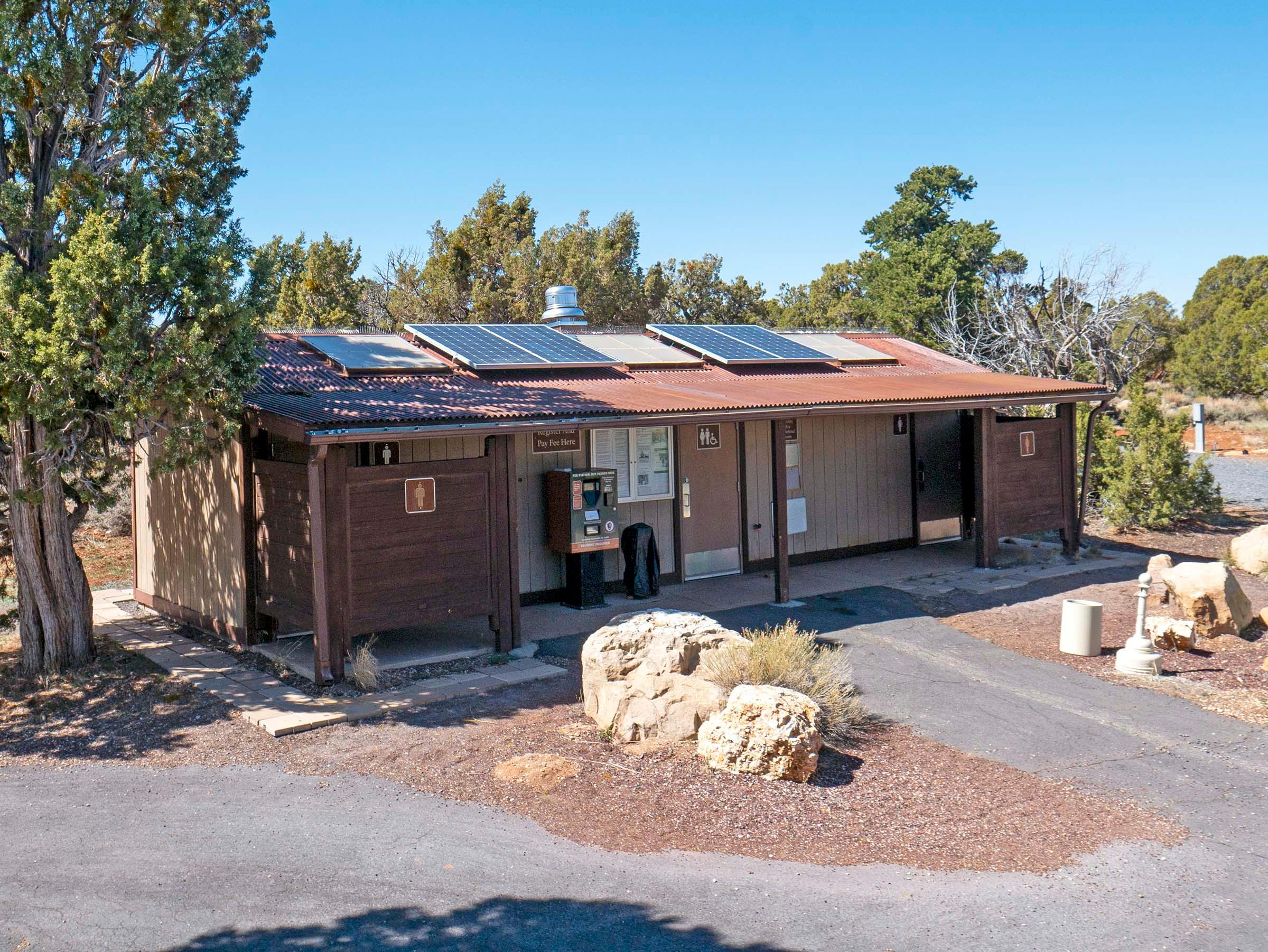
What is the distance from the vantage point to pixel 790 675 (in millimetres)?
7469

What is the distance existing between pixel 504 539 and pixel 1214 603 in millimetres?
6943

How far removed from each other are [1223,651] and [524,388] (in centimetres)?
734

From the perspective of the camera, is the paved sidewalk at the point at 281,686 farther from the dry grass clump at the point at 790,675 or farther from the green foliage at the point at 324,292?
the green foliage at the point at 324,292

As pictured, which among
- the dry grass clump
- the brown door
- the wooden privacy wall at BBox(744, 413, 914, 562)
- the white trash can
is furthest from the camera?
the wooden privacy wall at BBox(744, 413, 914, 562)

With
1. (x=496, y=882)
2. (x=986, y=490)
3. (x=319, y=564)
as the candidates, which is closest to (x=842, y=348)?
(x=986, y=490)

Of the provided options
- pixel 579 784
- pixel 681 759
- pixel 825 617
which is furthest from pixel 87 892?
pixel 825 617

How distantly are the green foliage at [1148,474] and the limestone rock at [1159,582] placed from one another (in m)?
4.93

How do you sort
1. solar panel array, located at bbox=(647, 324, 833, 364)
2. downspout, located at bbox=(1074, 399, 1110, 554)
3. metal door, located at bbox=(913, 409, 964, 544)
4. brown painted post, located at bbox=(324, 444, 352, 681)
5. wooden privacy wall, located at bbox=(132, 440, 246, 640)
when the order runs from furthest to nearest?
metal door, located at bbox=(913, 409, 964, 544) → downspout, located at bbox=(1074, 399, 1110, 554) → solar panel array, located at bbox=(647, 324, 833, 364) → wooden privacy wall, located at bbox=(132, 440, 246, 640) → brown painted post, located at bbox=(324, 444, 352, 681)

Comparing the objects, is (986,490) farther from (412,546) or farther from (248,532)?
(248,532)

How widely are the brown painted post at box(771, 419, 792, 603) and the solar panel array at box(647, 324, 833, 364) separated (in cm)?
264

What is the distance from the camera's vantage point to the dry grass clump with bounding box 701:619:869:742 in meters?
7.38

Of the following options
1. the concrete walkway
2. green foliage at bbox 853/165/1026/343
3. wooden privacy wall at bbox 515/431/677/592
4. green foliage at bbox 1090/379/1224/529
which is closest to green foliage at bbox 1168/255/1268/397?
green foliage at bbox 853/165/1026/343

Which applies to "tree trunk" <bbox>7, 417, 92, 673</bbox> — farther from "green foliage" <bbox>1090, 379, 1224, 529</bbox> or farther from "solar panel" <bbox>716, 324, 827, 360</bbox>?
"green foliage" <bbox>1090, 379, 1224, 529</bbox>

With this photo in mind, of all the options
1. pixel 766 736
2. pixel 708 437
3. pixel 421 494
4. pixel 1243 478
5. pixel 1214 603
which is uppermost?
pixel 708 437
